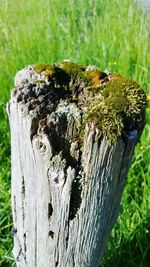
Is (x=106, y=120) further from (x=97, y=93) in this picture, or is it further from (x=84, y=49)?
(x=84, y=49)

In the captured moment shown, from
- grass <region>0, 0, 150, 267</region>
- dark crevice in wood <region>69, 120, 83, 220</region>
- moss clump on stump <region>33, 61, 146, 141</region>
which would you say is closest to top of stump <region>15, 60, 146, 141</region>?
moss clump on stump <region>33, 61, 146, 141</region>

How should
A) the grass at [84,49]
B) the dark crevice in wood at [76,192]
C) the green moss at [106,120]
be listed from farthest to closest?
the grass at [84,49], the dark crevice in wood at [76,192], the green moss at [106,120]

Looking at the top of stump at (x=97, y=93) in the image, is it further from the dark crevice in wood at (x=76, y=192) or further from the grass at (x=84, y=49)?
the grass at (x=84, y=49)

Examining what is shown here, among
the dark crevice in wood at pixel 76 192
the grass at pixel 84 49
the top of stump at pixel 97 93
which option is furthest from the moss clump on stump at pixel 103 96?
the grass at pixel 84 49

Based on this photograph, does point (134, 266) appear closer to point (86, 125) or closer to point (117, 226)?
point (117, 226)

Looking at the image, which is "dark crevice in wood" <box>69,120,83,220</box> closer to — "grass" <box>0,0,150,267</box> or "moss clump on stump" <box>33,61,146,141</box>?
"moss clump on stump" <box>33,61,146,141</box>

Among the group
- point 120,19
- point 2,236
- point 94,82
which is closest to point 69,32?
point 120,19

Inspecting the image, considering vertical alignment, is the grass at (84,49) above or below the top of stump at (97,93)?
below
